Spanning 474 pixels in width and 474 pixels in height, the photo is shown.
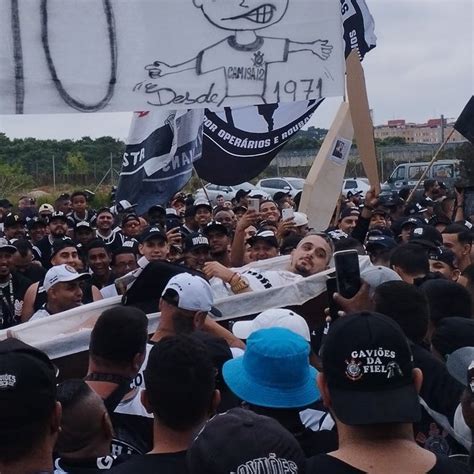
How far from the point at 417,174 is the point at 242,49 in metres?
25.1

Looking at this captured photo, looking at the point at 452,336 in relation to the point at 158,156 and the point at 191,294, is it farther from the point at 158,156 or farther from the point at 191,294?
the point at 158,156

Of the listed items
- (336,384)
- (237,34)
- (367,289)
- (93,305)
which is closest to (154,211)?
(237,34)

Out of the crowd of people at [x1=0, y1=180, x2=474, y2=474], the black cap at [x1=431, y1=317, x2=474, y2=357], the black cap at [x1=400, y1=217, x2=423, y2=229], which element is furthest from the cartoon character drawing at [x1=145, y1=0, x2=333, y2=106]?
the black cap at [x1=431, y1=317, x2=474, y2=357]

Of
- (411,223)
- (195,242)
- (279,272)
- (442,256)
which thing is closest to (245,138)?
(411,223)

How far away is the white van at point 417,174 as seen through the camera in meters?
27.5

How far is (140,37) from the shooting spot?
6.36 metres

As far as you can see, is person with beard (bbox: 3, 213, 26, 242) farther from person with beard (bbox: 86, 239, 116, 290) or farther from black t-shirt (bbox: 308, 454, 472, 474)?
black t-shirt (bbox: 308, 454, 472, 474)

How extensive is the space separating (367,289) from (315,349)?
2.53 ft

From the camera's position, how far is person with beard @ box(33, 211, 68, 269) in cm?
950

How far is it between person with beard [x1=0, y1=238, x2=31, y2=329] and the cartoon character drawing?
2162mm

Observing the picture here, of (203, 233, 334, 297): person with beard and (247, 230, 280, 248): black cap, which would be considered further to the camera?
(247, 230, 280, 248): black cap

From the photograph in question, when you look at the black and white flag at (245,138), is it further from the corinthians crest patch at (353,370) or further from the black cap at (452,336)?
the corinthians crest patch at (353,370)

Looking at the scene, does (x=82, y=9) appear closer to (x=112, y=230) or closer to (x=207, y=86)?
(x=207, y=86)

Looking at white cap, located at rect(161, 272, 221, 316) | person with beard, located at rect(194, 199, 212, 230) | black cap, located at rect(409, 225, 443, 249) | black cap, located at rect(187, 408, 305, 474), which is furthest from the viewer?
person with beard, located at rect(194, 199, 212, 230)
